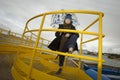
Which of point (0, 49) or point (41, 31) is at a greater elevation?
point (41, 31)

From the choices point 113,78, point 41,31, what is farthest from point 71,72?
point 113,78

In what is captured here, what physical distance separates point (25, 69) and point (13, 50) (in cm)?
265

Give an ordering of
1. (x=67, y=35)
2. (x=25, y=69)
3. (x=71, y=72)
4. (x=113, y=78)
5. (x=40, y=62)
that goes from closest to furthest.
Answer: (x=25, y=69), (x=67, y=35), (x=71, y=72), (x=40, y=62), (x=113, y=78)

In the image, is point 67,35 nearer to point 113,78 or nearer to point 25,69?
point 25,69

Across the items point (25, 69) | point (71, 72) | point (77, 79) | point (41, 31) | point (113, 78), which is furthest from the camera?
point (113, 78)

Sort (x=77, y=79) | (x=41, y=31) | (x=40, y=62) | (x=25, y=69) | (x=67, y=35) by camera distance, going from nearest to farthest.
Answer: (x=41, y=31), (x=25, y=69), (x=67, y=35), (x=77, y=79), (x=40, y=62)

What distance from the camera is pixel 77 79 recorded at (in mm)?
2986

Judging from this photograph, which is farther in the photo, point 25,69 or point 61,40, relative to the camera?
point 61,40

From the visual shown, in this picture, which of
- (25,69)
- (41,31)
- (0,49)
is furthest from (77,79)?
(0,49)

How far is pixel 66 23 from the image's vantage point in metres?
2.84

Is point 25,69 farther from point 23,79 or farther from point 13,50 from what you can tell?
point 13,50

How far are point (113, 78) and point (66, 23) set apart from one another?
4.18m

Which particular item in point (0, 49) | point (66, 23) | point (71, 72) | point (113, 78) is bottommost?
point (113, 78)

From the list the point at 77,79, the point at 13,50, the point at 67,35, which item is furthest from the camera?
the point at 13,50
